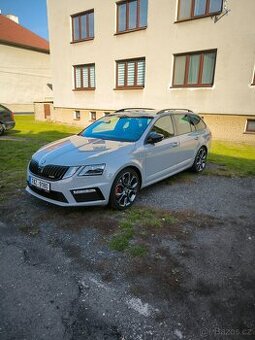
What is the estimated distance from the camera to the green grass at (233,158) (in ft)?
23.0

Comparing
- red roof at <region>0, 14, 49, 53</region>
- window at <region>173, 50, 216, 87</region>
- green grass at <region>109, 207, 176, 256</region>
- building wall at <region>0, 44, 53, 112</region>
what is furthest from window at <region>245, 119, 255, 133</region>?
red roof at <region>0, 14, 49, 53</region>

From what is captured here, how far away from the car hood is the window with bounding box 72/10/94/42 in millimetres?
12748

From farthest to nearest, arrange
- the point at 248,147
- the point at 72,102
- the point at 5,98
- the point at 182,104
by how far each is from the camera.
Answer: the point at 5,98
the point at 72,102
the point at 182,104
the point at 248,147

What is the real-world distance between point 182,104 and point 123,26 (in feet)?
18.1

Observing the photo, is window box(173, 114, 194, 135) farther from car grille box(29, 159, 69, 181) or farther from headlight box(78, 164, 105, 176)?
car grille box(29, 159, 69, 181)

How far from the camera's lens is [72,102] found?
16984 millimetres

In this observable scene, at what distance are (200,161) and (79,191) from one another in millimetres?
4019

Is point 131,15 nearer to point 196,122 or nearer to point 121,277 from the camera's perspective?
point 196,122

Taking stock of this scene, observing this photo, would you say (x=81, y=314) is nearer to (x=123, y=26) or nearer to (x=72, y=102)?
(x=123, y=26)

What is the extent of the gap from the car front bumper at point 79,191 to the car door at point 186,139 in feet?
7.89

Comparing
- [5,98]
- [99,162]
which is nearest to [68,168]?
[99,162]

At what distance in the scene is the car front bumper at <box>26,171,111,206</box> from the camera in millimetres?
3711

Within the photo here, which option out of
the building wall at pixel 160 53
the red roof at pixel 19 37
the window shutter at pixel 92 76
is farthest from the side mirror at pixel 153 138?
the red roof at pixel 19 37

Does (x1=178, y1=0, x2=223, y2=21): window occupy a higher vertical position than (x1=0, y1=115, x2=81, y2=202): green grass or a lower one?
higher
